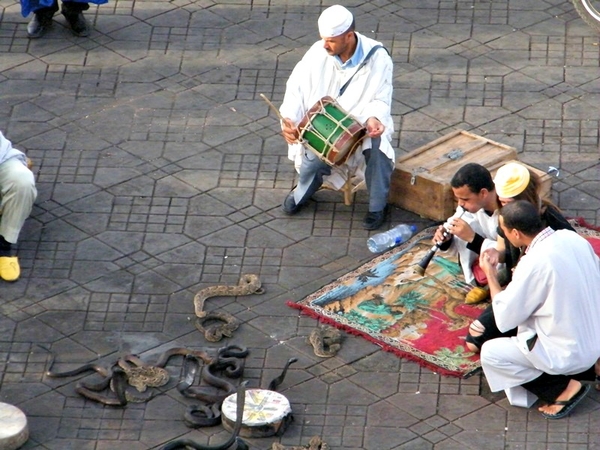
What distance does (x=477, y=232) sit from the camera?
1036 centimetres

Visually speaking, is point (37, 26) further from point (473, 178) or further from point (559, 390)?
point (559, 390)

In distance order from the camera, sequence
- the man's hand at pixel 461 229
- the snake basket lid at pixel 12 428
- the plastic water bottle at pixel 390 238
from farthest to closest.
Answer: the plastic water bottle at pixel 390 238
the man's hand at pixel 461 229
the snake basket lid at pixel 12 428

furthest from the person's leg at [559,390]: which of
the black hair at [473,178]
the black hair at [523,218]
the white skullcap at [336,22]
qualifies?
the white skullcap at [336,22]

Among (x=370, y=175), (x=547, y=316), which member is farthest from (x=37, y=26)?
(x=547, y=316)

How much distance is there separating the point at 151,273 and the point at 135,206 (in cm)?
84

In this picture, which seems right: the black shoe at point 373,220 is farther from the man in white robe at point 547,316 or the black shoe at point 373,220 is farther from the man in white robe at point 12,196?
the man in white robe at point 12,196

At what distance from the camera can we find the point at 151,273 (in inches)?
428

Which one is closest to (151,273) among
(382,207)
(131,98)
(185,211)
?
(185,211)

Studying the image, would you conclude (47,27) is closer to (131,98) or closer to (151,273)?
(131,98)

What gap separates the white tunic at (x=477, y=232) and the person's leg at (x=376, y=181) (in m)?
0.78

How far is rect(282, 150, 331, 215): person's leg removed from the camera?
1121 cm

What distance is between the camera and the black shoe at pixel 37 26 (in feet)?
45.2

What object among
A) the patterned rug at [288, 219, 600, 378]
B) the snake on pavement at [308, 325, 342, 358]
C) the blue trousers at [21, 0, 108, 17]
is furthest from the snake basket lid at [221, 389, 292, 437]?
the blue trousers at [21, 0, 108, 17]

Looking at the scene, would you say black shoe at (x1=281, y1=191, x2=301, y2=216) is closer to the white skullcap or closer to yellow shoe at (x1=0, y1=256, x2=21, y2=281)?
the white skullcap
